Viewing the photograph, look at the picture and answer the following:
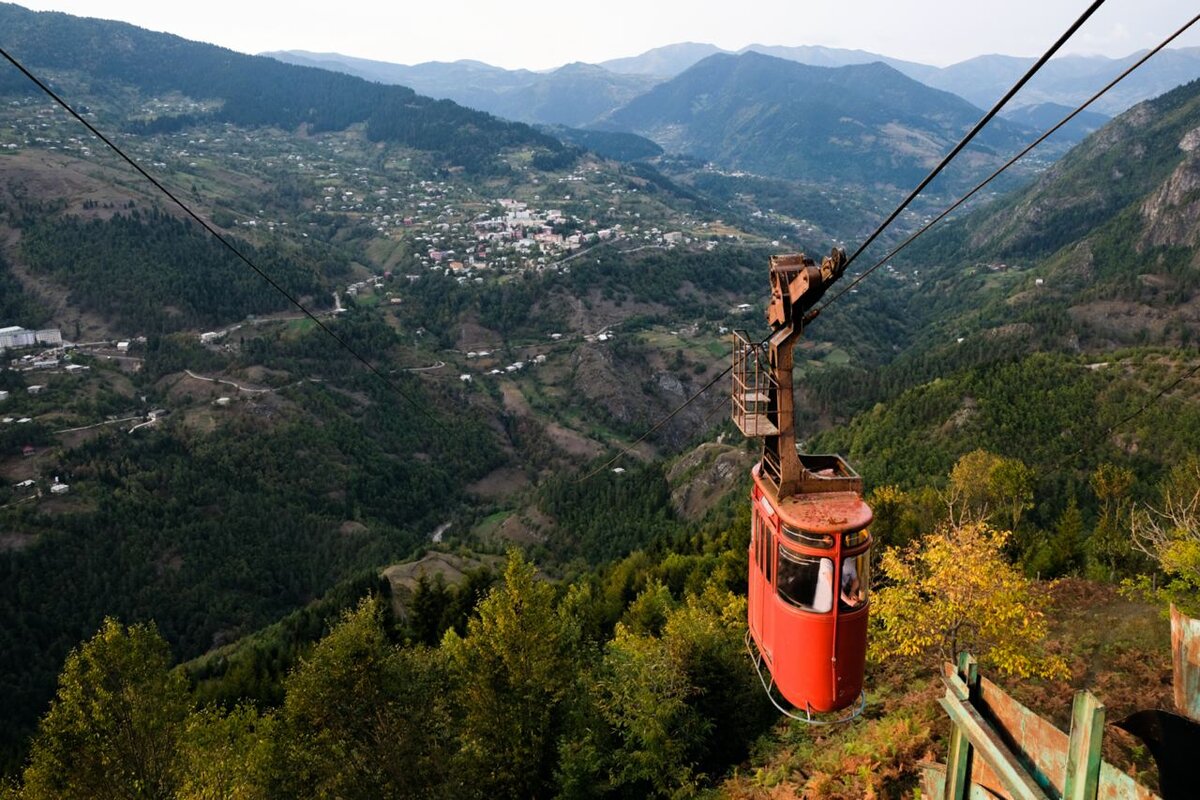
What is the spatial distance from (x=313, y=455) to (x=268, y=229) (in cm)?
9866

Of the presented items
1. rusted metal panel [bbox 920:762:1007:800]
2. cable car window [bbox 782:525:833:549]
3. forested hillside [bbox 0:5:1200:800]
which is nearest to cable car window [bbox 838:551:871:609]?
cable car window [bbox 782:525:833:549]

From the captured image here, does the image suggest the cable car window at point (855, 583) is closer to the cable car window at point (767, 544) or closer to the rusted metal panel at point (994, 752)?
the cable car window at point (767, 544)

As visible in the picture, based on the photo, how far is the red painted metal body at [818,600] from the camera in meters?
10.6

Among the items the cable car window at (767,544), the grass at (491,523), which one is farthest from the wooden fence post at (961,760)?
the grass at (491,523)

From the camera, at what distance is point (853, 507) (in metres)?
11.2

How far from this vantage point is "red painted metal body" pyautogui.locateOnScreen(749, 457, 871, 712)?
417 inches

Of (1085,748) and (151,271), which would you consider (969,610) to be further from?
(151,271)

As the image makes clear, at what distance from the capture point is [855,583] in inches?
428

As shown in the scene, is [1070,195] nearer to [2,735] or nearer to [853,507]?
[853,507]

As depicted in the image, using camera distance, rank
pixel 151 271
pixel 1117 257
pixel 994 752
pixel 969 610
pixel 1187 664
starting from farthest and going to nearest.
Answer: pixel 1117 257
pixel 151 271
pixel 969 610
pixel 1187 664
pixel 994 752

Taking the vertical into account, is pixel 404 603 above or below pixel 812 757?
below

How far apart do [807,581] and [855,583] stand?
2.79ft

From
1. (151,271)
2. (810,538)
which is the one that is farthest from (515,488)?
(810,538)

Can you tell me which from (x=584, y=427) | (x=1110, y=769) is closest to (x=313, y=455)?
(x=584, y=427)
